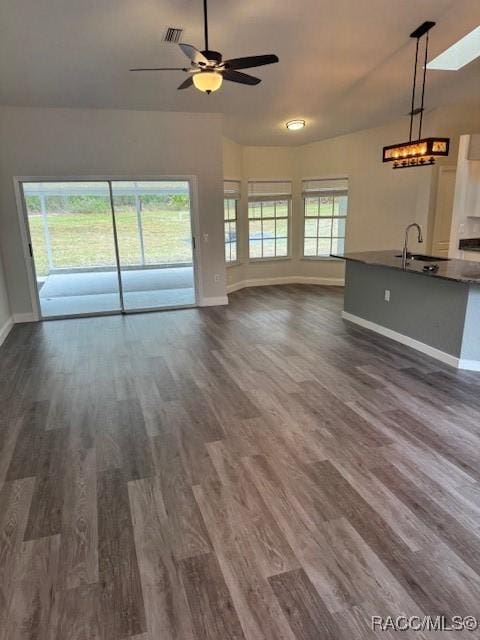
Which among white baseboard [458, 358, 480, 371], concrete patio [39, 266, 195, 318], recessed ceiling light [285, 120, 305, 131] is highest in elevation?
recessed ceiling light [285, 120, 305, 131]

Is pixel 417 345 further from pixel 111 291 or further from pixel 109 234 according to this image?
pixel 111 291

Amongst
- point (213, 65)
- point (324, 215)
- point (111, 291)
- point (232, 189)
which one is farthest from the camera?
point (324, 215)

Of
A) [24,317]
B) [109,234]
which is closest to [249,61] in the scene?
[109,234]

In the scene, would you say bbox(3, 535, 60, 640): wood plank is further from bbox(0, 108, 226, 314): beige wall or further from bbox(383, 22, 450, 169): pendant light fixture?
bbox(0, 108, 226, 314): beige wall

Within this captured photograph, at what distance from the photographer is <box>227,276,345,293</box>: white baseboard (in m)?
8.09

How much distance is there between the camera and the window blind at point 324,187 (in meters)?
7.60

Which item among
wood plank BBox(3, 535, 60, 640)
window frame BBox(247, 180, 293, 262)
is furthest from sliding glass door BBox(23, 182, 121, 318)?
wood plank BBox(3, 535, 60, 640)

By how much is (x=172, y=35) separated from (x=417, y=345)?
4.10m

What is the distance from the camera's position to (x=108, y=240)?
627 cm

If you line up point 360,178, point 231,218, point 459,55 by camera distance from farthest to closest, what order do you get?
point 231,218 < point 360,178 < point 459,55

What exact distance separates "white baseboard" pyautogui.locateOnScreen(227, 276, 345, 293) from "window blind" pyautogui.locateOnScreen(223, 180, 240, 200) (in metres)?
1.64

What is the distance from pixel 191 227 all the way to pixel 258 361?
3053 millimetres

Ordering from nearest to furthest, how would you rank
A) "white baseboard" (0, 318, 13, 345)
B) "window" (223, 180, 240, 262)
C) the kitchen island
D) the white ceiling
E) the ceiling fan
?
the ceiling fan < the white ceiling < the kitchen island < "white baseboard" (0, 318, 13, 345) < "window" (223, 180, 240, 262)

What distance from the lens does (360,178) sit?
7.27 metres
